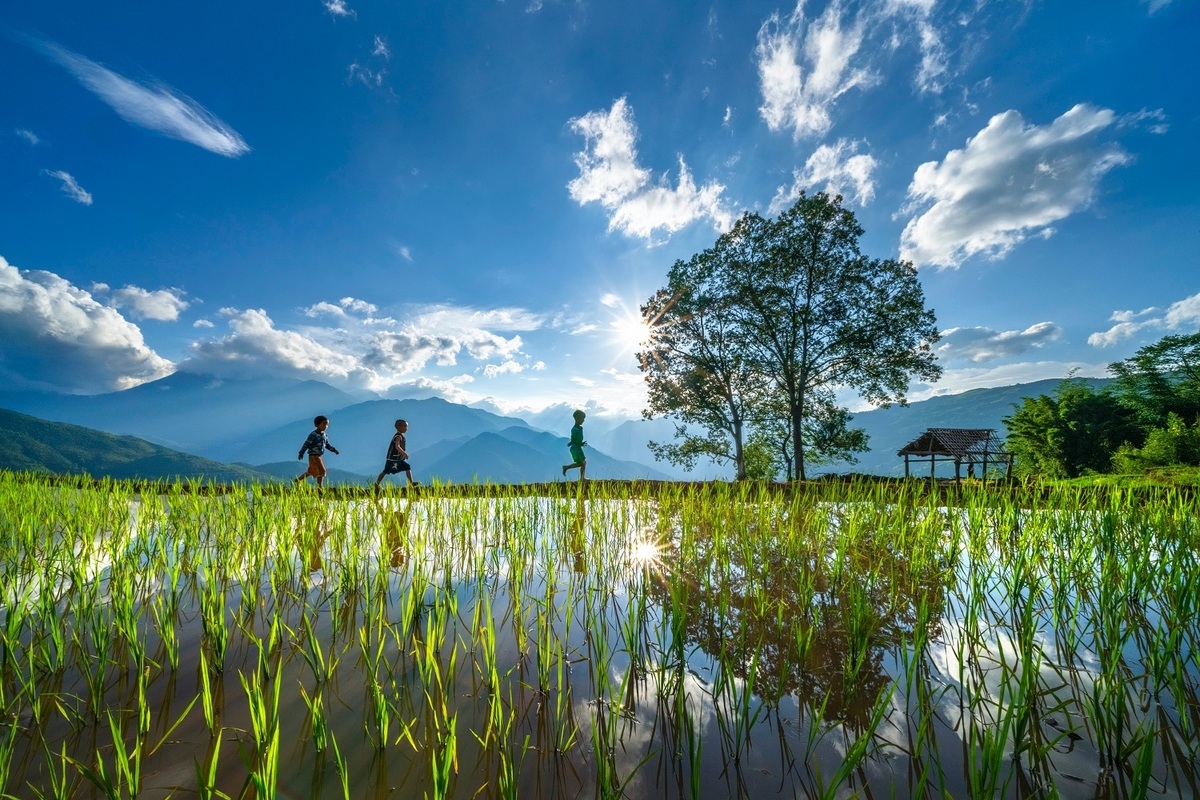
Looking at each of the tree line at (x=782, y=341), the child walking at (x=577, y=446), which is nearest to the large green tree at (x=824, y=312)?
the tree line at (x=782, y=341)

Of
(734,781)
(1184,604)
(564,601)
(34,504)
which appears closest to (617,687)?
(734,781)

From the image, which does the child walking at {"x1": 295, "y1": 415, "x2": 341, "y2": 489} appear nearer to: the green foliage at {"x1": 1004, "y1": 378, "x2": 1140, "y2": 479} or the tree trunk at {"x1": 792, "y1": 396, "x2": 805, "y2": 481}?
the tree trunk at {"x1": 792, "y1": 396, "x2": 805, "y2": 481}

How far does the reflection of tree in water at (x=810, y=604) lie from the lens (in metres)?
2.44

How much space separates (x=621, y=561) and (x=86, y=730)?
12.1 ft

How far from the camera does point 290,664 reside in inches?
103

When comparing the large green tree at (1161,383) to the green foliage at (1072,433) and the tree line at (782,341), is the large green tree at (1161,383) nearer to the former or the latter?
the green foliage at (1072,433)

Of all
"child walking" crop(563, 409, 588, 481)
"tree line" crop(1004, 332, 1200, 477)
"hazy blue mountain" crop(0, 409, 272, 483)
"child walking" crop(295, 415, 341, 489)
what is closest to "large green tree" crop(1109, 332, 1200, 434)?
"tree line" crop(1004, 332, 1200, 477)

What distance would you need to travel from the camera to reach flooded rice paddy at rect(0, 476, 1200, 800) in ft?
5.74

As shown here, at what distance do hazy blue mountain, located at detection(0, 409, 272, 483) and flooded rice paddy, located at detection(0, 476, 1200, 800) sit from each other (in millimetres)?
150269

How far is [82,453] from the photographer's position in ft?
425

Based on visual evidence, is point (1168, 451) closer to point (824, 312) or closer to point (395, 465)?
point (824, 312)

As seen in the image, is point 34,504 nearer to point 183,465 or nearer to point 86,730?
point 86,730

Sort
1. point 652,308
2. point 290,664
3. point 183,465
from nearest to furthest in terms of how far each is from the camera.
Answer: point 290,664, point 652,308, point 183,465

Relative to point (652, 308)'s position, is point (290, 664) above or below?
below
